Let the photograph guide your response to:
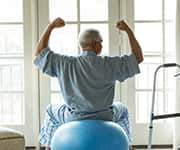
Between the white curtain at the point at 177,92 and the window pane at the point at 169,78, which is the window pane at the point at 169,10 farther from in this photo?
the window pane at the point at 169,78

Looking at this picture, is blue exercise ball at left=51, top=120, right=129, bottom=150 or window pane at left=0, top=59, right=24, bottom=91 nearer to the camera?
blue exercise ball at left=51, top=120, right=129, bottom=150

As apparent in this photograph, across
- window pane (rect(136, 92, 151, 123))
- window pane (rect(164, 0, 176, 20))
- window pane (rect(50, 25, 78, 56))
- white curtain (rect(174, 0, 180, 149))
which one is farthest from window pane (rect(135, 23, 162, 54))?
window pane (rect(50, 25, 78, 56))

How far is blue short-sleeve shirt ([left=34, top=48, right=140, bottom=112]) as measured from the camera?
A: 10.1 ft

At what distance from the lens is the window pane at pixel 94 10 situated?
4141 mm

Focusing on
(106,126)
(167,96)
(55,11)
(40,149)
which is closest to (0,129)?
(106,126)

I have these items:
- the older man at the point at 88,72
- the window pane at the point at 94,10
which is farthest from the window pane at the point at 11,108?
the older man at the point at 88,72

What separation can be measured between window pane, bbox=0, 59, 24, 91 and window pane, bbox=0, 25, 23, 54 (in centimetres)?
Answer: 14

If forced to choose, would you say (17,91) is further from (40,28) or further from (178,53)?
(178,53)

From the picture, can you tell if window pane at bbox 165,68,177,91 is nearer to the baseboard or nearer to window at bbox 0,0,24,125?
the baseboard

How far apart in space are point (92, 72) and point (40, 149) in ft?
4.65

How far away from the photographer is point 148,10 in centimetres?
416

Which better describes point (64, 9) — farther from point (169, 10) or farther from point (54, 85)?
point (169, 10)

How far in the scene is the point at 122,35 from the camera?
417cm

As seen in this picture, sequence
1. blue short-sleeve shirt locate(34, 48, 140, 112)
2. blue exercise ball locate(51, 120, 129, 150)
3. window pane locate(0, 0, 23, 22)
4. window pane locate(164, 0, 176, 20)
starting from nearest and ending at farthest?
1. blue exercise ball locate(51, 120, 129, 150)
2. blue short-sleeve shirt locate(34, 48, 140, 112)
3. window pane locate(164, 0, 176, 20)
4. window pane locate(0, 0, 23, 22)
